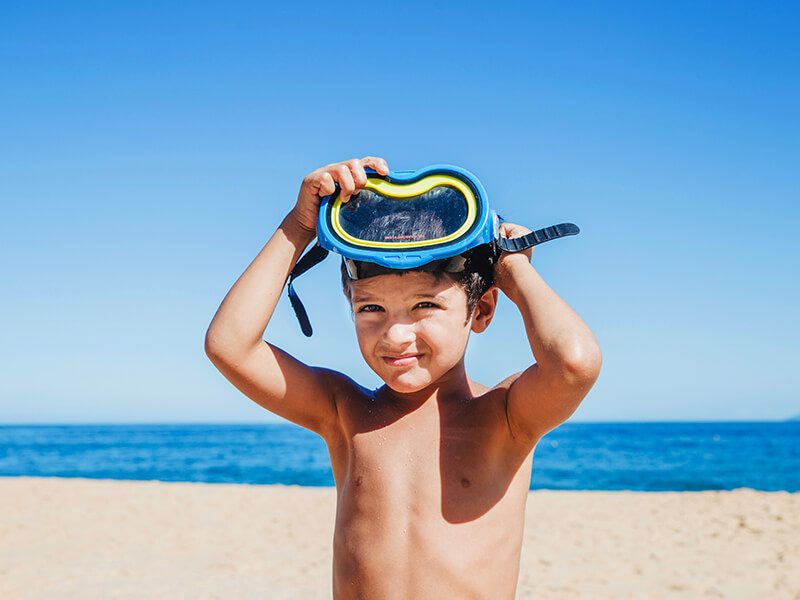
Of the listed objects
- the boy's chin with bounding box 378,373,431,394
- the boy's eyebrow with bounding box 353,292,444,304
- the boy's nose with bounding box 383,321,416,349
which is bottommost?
the boy's chin with bounding box 378,373,431,394

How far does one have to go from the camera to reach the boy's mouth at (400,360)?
6.68 ft

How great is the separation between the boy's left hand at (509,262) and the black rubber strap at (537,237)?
0.10 feet

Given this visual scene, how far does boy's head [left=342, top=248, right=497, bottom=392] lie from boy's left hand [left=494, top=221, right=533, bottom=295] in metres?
0.09

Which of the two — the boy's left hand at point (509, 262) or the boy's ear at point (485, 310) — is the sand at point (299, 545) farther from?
the boy's left hand at point (509, 262)

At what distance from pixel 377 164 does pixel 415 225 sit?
0.69 ft

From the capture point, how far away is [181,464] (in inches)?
1310

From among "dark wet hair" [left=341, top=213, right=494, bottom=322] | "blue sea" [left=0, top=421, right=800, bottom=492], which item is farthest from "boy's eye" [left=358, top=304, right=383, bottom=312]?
"blue sea" [left=0, top=421, right=800, bottom=492]

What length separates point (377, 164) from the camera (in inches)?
82.1

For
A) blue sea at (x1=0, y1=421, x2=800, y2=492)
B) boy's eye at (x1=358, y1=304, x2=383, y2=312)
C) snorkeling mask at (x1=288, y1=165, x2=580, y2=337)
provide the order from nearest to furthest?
snorkeling mask at (x1=288, y1=165, x2=580, y2=337) → boy's eye at (x1=358, y1=304, x2=383, y2=312) → blue sea at (x1=0, y1=421, x2=800, y2=492)

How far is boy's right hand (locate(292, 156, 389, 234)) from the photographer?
2.07 metres

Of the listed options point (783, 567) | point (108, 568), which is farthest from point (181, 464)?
point (783, 567)

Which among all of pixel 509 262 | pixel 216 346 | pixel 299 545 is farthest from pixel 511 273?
pixel 299 545

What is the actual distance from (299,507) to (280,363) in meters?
10.3

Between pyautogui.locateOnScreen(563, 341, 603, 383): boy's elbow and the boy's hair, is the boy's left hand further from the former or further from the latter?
pyautogui.locateOnScreen(563, 341, 603, 383): boy's elbow
